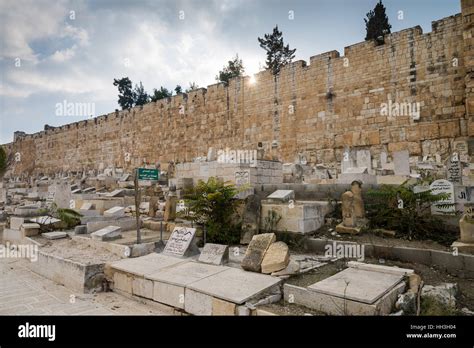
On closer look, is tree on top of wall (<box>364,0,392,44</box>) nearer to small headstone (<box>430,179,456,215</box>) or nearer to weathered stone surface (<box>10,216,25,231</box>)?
small headstone (<box>430,179,456,215</box>)

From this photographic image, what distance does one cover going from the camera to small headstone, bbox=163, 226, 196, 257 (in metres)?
5.43

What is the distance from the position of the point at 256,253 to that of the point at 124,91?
122 feet

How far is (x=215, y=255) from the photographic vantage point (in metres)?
4.97

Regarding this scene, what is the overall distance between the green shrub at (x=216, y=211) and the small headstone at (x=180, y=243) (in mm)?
887

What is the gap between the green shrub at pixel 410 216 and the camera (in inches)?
222

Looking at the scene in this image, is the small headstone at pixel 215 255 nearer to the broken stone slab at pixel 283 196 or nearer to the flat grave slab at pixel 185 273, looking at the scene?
the flat grave slab at pixel 185 273

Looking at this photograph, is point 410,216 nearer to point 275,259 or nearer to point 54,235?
point 275,259

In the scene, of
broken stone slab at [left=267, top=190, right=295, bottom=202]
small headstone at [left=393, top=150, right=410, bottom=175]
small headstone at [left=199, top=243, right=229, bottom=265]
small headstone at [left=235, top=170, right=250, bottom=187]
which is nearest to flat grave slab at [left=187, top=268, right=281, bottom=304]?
small headstone at [left=199, top=243, right=229, bottom=265]

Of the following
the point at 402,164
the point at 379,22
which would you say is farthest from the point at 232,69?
the point at 402,164

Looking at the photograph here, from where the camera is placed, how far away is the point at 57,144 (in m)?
31.6

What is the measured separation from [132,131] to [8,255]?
59.5 feet
